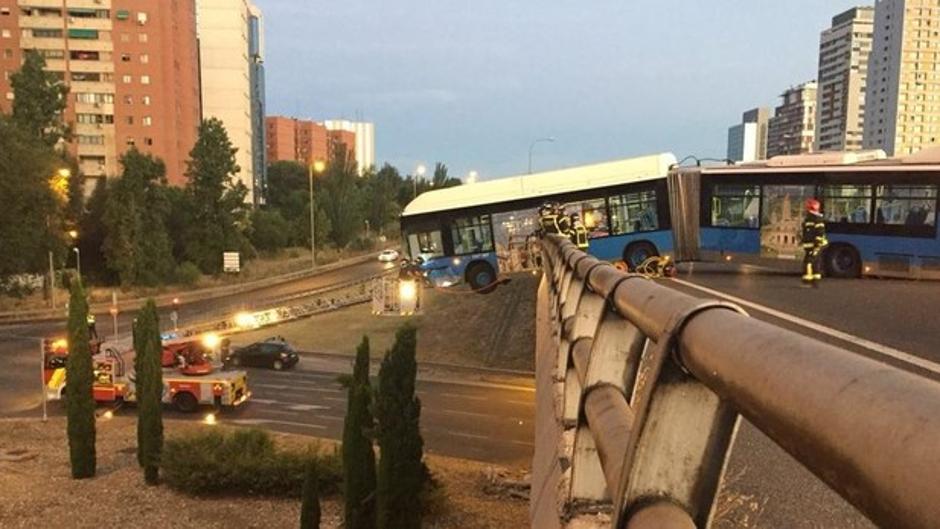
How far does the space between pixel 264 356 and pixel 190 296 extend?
2448 centimetres

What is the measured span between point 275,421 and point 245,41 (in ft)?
300

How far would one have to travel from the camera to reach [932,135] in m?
118

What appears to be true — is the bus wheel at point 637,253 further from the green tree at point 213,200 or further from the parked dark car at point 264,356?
the green tree at point 213,200

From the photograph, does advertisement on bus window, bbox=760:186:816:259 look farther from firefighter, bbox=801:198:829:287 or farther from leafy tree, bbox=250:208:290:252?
leafy tree, bbox=250:208:290:252

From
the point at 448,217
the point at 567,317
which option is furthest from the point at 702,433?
the point at 448,217

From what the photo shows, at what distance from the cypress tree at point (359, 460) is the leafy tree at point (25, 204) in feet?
138

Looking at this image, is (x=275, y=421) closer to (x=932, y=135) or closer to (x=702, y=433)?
(x=702, y=433)

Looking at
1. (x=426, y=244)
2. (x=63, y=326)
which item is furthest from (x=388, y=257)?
(x=426, y=244)

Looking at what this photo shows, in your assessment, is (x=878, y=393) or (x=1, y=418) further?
(x=1, y=418)

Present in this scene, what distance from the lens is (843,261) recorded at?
18.9 meters

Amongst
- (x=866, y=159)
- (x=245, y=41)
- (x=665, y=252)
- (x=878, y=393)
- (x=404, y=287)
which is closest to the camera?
(x=878, y=393)

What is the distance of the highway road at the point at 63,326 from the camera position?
3167cm

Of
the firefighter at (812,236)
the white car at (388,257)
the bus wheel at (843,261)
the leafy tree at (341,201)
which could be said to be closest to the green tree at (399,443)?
the firefighter at (812,236)

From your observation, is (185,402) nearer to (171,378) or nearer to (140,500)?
(171,378)
